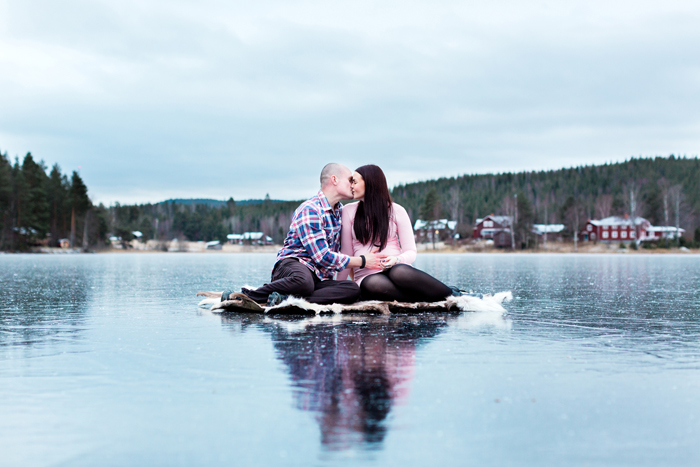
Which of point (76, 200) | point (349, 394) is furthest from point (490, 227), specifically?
point (349, 394)

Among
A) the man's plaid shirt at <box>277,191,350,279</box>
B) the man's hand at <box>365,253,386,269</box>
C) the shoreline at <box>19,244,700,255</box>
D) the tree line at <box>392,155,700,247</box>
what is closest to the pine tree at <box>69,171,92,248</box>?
the shoreline at <box>19,244,700,255</box>

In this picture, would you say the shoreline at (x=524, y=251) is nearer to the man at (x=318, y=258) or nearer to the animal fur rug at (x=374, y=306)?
the animal fur rug at (x=374, y=306)

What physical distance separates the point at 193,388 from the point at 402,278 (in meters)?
3.95

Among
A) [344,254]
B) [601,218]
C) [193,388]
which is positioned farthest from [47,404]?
[601,218]

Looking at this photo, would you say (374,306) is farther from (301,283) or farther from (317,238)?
(317,238)

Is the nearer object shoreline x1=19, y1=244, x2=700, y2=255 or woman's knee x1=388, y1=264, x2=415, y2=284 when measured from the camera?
woman's knee x1=388, y1=264, x2=415, y2=284

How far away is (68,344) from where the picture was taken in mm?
4465

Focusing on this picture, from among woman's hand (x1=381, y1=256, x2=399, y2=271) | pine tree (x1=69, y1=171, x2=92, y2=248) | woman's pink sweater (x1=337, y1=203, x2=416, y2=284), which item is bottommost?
woman's hand (x1=381, y1=256, x2=399, y2=271)

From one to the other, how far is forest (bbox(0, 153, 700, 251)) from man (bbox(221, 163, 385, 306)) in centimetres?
5869

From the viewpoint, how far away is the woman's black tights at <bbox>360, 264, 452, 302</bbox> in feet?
22.0

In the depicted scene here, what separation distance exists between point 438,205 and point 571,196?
22.2 m

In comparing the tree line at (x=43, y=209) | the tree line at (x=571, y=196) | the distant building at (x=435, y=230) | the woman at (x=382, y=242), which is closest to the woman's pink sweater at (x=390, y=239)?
the woman at (x=382, y=242)

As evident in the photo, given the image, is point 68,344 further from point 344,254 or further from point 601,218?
point 601,218

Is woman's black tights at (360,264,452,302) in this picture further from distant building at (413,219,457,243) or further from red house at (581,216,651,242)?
red house at (581,216,651,242)
